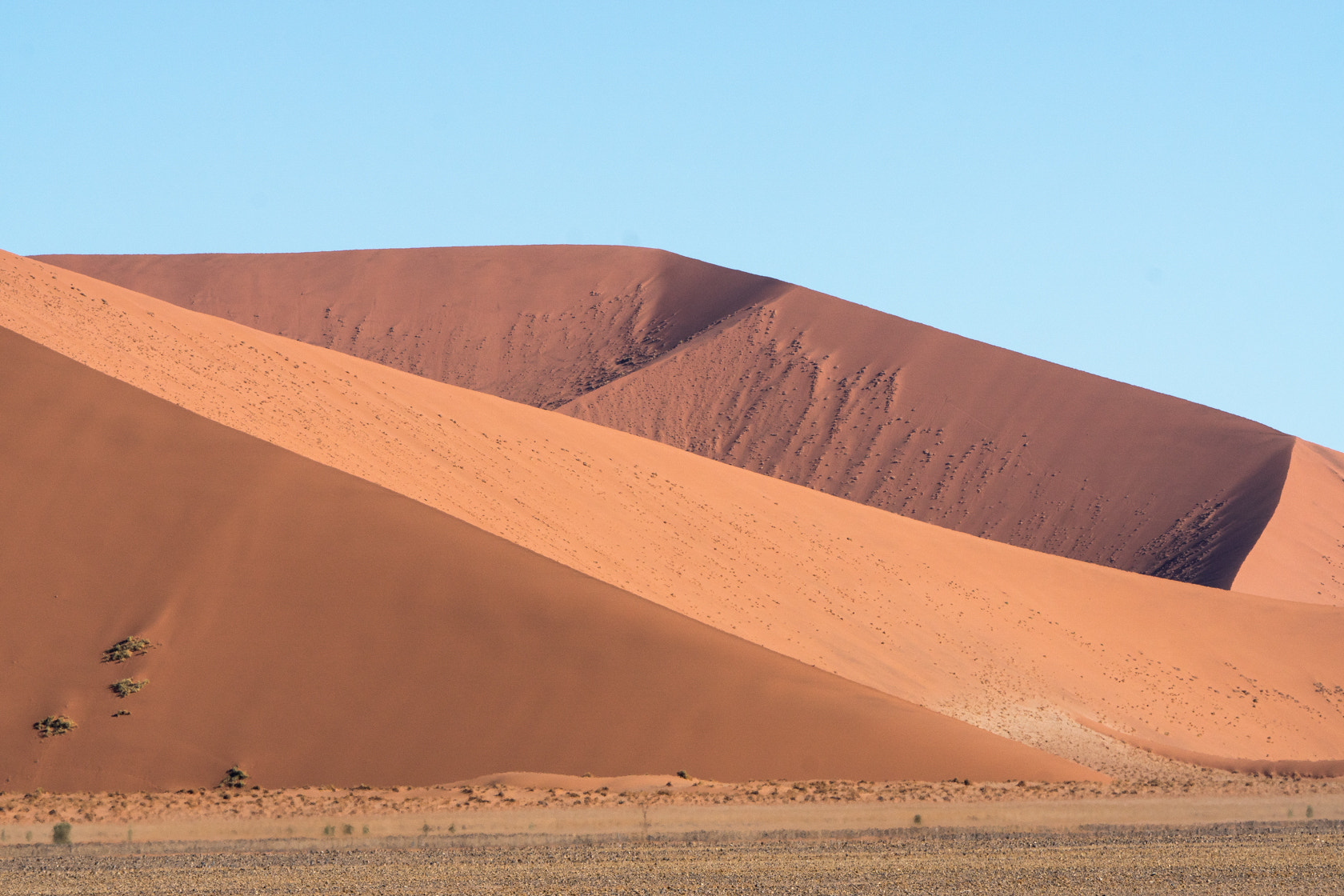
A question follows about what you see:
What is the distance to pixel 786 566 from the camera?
29.2 m

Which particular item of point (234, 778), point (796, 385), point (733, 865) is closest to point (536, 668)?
point (234, 778)

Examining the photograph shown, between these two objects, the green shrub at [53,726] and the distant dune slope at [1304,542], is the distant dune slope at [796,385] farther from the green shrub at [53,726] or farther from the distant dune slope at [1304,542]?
the green shrub at [53,726]

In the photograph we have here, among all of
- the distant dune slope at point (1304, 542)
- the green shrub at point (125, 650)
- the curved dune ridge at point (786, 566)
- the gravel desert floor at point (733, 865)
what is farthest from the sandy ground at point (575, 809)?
the distant dune slope at point (1304, 542)

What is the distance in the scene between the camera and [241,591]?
18.6 metres

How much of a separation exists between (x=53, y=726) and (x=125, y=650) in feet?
4.44

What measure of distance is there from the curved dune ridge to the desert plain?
13 cm

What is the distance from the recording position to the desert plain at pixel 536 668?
14383 millimetres

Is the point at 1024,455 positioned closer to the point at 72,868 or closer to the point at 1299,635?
the point at 1299,635

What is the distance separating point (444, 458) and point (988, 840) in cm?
1490

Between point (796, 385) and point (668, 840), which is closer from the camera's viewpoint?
point (668, 840)

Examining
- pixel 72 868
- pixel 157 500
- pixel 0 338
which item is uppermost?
pixel 0 338

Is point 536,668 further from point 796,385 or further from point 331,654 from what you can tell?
point 796,385

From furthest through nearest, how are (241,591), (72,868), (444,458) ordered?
(444,458) → (241,591) → (72,868)

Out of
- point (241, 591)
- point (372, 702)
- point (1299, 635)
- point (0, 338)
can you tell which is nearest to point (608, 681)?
point (372, 702)
